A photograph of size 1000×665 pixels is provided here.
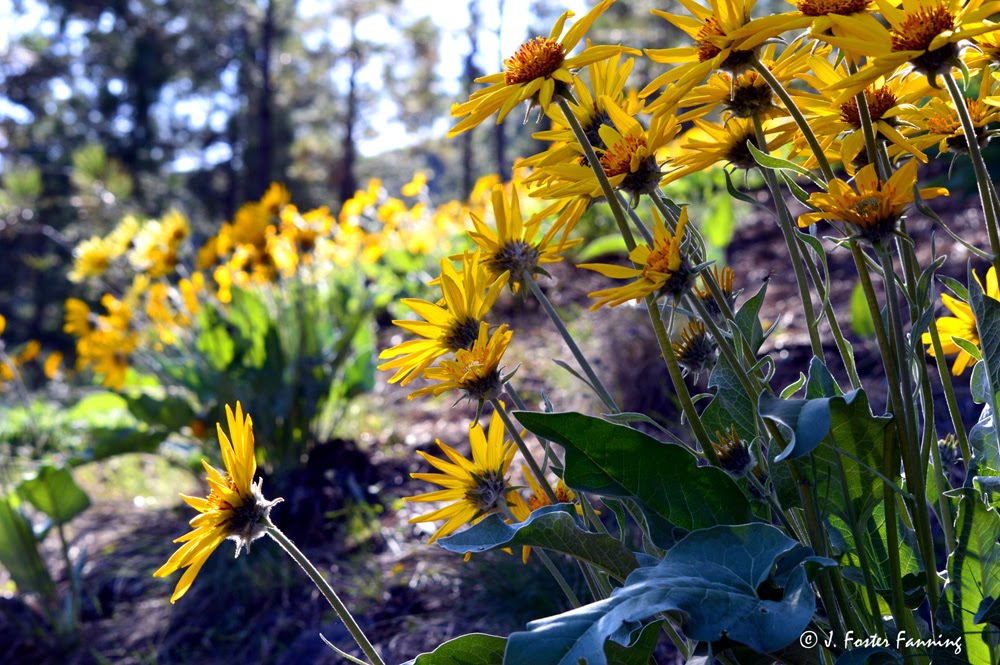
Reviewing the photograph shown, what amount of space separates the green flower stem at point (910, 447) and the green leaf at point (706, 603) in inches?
6.0

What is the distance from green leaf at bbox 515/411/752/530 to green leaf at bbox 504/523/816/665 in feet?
0.30

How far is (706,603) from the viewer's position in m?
0.88

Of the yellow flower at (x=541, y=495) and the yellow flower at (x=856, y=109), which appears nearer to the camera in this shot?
the yellow flower at (x=856, y=109)

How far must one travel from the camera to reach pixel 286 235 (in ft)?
12.4

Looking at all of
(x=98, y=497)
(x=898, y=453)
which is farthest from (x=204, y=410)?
(x=898, y=453)

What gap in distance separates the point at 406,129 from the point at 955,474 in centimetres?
2302

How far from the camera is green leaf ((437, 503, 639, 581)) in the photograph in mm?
984

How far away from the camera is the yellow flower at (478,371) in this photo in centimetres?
114

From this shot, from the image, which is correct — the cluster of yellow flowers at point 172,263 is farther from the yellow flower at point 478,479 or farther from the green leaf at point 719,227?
the yellow flower at point 478,479


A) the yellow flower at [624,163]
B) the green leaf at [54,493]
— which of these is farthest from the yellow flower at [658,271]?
the green leaf at [54,493]

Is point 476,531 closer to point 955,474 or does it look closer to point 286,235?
point 955,474

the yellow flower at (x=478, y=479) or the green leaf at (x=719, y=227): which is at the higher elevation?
the green leaf at (x=719, y=227)

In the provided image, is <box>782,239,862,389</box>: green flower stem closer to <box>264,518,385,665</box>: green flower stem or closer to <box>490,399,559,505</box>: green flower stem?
<box>490,399,559,505</box>: green flower stem

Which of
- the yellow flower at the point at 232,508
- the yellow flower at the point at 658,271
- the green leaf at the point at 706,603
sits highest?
the yellow flower at the point at 658,271
